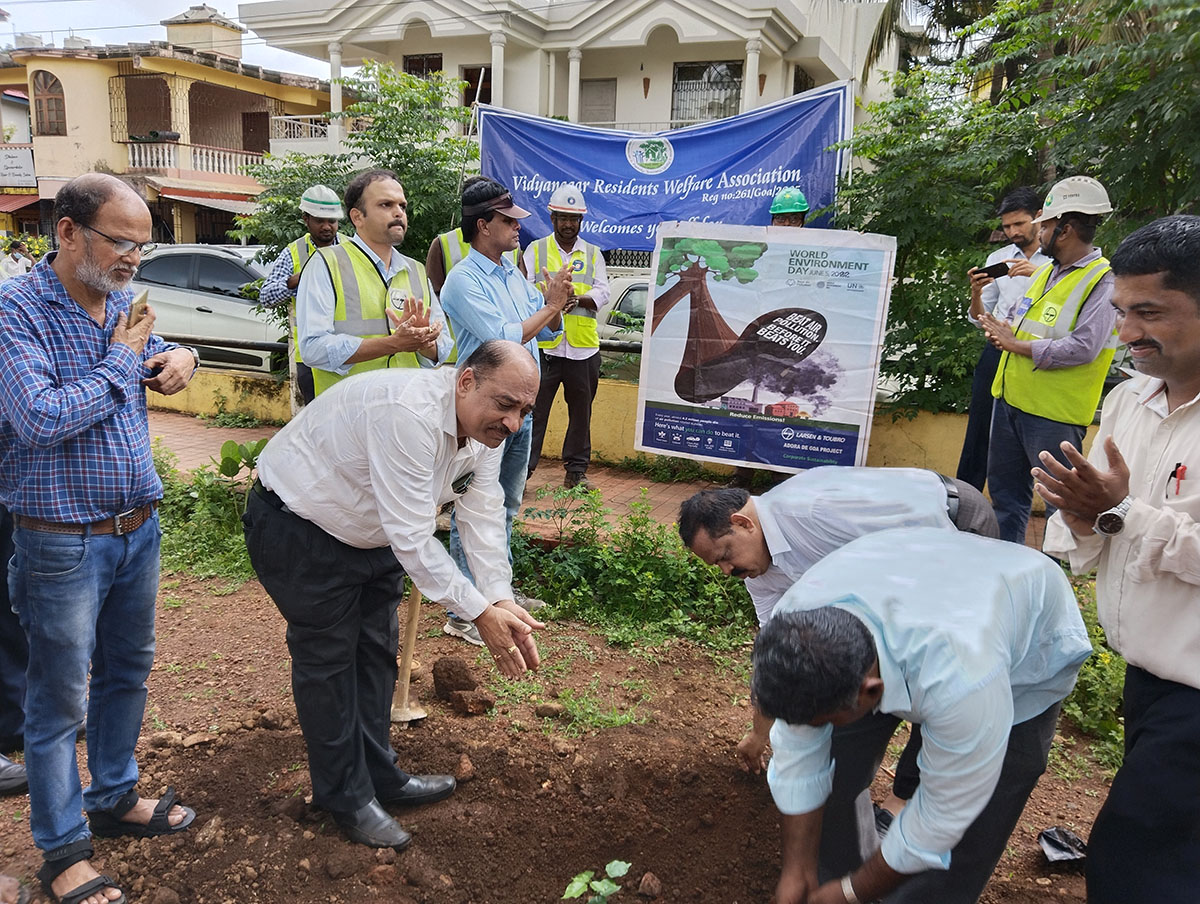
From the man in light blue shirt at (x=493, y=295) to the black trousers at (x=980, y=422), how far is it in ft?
7.48

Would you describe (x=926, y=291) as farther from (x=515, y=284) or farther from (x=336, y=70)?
(x=336, y=70)

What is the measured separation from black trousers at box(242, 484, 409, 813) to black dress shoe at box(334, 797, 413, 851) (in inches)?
1.3

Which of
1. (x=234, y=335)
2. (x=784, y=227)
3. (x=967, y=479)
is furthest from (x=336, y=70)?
(x=967, y=479)

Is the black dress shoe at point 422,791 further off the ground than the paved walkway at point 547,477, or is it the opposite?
the paved walkway at point 547,477

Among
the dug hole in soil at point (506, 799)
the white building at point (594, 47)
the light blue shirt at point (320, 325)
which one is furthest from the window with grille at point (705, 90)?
the dug hole in soil at point (506, 799)

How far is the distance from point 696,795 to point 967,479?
269 cm

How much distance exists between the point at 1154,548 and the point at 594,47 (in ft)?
54.6

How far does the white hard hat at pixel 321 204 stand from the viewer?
5.01 m

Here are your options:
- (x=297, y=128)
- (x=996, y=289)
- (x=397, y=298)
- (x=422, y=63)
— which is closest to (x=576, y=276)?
→ (x=397, y=298)

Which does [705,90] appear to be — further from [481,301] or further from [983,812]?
[983,812]

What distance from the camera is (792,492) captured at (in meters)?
2.42

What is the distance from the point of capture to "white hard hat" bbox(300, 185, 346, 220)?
16.4 ft

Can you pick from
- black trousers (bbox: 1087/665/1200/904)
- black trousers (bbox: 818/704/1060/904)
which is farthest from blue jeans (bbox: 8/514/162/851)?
black trousers (bbox: 1087/665/1200/904)

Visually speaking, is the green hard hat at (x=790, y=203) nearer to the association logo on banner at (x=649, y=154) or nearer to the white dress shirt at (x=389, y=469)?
the association logo on banner at (x=649, y=154)
